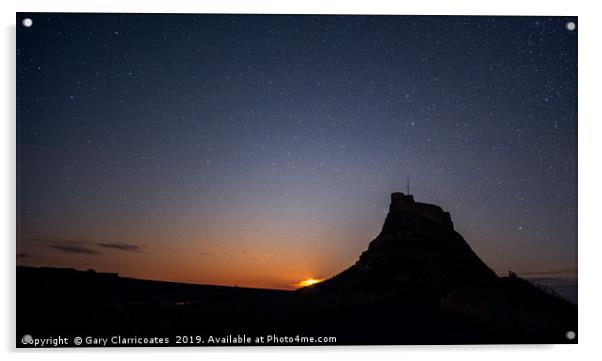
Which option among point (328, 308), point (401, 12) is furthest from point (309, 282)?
point (401, 12)

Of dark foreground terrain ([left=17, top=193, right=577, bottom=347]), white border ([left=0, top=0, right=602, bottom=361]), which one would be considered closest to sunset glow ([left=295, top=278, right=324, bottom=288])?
dark foreground terrain ([left=17, top=193, right=577, bottom=347])

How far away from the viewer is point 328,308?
4.20 m

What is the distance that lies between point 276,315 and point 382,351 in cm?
70

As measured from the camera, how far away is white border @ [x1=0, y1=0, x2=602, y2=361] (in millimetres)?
4098

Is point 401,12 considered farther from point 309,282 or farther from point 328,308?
point 328,308

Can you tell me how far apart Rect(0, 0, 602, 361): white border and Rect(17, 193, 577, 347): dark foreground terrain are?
69 millimetres

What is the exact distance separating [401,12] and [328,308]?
196cm

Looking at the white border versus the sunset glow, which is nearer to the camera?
the white border

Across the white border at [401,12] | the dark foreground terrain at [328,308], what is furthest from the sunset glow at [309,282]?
the white border at [401,12]

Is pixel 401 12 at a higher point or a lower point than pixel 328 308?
higher

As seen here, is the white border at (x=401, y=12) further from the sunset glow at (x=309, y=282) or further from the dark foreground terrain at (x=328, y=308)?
the sunset glow at (x=309, y=282)

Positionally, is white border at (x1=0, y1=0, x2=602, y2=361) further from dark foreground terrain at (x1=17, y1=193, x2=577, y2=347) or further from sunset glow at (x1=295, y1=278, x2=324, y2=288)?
sunset glow at (x1=295, y1=278, x2=324, y2=288)

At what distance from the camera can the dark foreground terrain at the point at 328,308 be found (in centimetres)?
409
